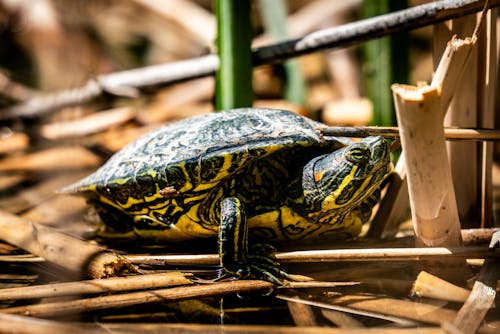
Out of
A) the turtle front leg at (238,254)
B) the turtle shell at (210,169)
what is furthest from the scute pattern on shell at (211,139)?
the turtle front leg at (238,254)

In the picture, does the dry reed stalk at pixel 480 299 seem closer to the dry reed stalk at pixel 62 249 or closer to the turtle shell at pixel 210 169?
the turtle shell at pixel 210 169

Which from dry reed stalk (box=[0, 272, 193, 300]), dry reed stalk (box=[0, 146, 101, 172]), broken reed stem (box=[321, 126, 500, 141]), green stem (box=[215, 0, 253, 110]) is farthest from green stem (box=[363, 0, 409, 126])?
dry reed stalk (box=[0, 146, 101, 172])

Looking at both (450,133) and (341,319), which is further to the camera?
(450,133)

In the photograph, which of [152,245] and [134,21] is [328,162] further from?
[134,21]

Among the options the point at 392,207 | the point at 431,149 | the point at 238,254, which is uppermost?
the point at 431,149

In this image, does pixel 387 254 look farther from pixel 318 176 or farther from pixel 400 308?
pixel 318 176

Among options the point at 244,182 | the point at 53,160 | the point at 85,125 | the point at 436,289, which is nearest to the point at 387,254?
the point at 436,289

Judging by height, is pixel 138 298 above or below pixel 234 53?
below

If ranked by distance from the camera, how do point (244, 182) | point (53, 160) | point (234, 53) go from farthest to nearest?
point (53, 160), point (234, 53), point (244, 182)
